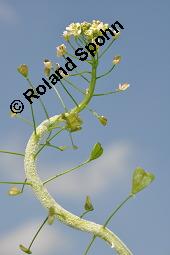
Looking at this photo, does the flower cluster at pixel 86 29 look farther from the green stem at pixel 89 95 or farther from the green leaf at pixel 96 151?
the green leaf at pixel 96 151

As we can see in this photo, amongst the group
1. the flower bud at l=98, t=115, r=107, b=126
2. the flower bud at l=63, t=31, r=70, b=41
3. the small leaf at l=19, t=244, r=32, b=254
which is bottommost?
the small leaf at l=19, t=244, r=32, b=254

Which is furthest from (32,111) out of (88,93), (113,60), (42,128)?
(113,60)

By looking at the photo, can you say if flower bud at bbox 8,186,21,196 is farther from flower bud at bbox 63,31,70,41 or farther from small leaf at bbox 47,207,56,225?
flower bud at bbox 63,31,70,41

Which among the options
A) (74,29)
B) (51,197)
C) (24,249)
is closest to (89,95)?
(74,29)

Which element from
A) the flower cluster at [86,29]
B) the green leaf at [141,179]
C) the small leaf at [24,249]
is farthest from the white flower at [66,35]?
→ the small leaf at [24,249]

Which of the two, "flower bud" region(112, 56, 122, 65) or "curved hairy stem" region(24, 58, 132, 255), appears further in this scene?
"flower bud" region(112, 56, 122, 65)

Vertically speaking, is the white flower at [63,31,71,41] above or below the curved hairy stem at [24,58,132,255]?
above

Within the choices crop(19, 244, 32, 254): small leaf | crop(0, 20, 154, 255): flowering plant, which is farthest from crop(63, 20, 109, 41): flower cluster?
crop(19, 244, 32, 254): small leaf

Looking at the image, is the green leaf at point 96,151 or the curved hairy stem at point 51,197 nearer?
the curved hairy stem at point 51,197
